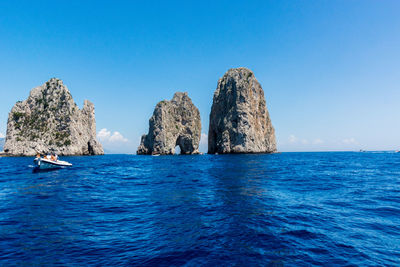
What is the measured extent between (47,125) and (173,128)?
6587cm

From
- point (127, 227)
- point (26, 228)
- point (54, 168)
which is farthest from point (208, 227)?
point (54, 168)

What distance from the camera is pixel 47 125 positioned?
348 ft

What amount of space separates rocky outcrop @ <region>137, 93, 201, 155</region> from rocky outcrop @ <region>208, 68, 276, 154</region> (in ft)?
49.7

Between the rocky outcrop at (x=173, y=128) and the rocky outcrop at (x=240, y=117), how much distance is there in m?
15.1

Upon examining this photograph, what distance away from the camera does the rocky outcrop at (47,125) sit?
10056 cm

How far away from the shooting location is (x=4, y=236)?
814cm

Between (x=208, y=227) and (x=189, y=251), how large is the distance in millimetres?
2344

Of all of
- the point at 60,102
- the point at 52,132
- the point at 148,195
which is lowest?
the point at 148,195

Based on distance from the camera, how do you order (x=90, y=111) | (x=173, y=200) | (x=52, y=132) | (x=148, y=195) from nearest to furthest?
1. (x=173, y=200)
2. (x=148, y=195)
3. (x=52, y=132)
4. (x=90, y=111)

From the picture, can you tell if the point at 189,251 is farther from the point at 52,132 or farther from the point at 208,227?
the point at 52,132

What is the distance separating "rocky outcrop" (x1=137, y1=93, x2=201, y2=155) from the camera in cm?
12206

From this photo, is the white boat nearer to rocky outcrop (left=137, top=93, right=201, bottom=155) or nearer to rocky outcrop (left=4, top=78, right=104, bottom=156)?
rocky outcrop (left=4, top=78, right=104, bottom=156)

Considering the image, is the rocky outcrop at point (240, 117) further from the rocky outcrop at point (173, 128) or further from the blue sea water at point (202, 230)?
the blue sea water at point (202, 230)

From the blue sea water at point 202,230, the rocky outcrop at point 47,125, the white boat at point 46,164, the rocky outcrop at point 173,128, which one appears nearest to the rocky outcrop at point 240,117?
the rocky outcrop at point 173,128
